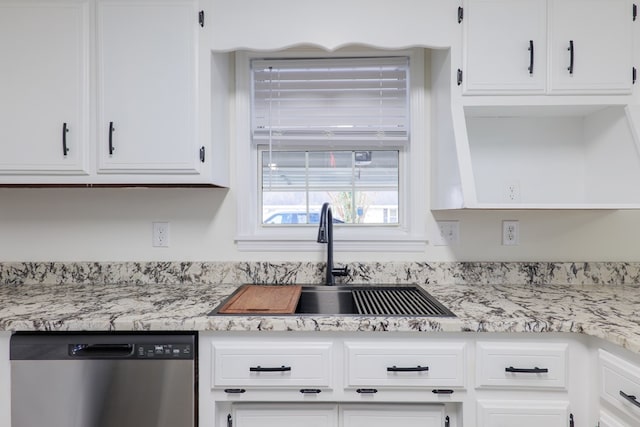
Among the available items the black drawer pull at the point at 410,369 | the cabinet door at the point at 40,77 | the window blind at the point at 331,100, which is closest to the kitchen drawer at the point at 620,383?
the black drawer pull at the point at 410,369

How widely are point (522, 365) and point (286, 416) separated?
0.79m

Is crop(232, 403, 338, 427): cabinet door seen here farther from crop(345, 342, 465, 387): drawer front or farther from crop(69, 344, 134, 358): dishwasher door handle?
crop(69, 344, 134, 358): dishwasher door handle

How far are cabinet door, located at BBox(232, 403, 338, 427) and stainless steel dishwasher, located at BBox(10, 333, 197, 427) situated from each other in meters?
0.17

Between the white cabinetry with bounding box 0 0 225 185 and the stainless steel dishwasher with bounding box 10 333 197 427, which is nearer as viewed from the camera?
the stainless steel dishwasher with bounding box 10 333 197 427

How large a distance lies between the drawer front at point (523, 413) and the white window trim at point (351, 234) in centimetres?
77

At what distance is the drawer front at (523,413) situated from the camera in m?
1.13

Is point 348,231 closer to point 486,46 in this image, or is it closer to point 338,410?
point 338,410

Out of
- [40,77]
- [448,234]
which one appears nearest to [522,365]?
[448,234]

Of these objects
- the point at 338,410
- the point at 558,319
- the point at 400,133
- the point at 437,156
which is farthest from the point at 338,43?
the point at 338,410

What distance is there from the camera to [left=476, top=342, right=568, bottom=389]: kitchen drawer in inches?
44.6

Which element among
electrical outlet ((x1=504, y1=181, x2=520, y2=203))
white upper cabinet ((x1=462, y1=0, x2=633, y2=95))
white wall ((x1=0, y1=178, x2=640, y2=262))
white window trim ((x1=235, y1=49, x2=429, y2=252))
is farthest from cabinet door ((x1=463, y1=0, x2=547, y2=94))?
white wall ((x1=0, y1=178, x2=640, y2=262))

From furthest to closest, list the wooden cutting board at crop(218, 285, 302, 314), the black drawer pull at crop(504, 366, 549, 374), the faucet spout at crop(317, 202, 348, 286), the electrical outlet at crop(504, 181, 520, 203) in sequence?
the electrical outlet at crop(504, 181, 520, 203), the faucet spout at crop(317, 202, 348, 286), the wooden cutting board at crop(218, 285, 302, 314), the black drawer pull at crop(504, 366, 549, 374)

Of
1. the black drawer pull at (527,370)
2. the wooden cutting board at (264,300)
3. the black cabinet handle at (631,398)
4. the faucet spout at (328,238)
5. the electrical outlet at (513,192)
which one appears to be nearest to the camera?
the black cabinet handle at (631,398)

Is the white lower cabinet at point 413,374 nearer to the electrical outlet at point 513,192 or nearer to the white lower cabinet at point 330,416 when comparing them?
the white lower cabinet at point 330,416
